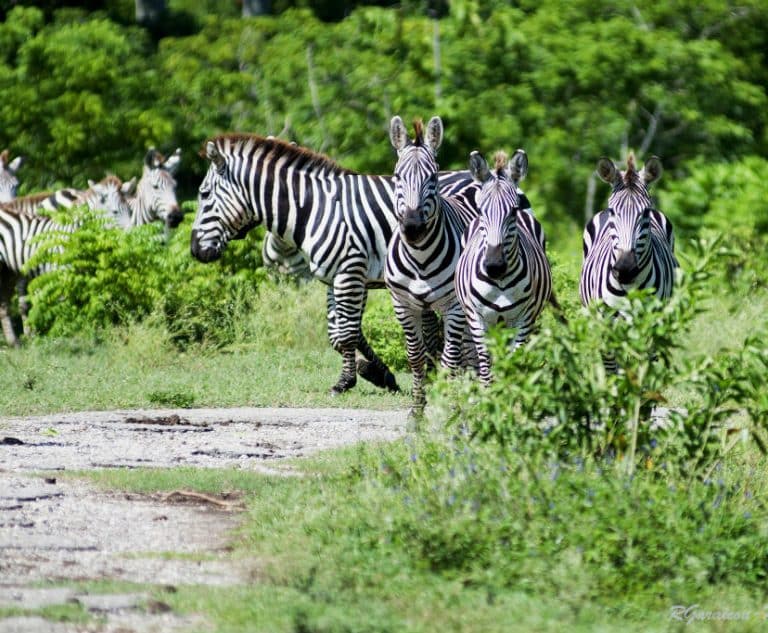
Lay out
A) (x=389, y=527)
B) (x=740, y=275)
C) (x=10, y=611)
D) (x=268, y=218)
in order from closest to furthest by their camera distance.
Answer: (x=10, y=611), (x=389, y=527), (x=268, y=218), (x=740, y=275)

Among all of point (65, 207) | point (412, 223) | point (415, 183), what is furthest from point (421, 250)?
point (65, 207)

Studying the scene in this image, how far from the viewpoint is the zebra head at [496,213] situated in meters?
10.3

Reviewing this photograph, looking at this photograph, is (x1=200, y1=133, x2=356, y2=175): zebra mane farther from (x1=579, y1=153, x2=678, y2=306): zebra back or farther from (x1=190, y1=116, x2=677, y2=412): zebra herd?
(x1=579, y1=153, x2=678, y2=306): zebra back

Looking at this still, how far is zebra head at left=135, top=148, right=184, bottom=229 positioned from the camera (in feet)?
64.5

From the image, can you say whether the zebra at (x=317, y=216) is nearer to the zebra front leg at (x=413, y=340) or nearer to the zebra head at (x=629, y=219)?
the zebra front leg at (x=413, y=340)

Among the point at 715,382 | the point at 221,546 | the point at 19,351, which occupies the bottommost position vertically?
the point at 19,351

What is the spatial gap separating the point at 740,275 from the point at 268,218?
7286 mm

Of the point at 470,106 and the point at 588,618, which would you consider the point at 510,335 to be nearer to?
the point at 588,618

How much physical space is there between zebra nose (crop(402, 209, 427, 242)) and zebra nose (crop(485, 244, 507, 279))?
2.89 feet

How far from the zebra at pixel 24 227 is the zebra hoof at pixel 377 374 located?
4781 mm

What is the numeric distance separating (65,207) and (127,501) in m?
9.77

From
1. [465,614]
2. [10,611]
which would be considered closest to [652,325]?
[465,614]

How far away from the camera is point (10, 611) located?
5.84 metres

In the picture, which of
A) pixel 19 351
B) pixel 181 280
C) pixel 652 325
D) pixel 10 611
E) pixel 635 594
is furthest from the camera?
pixel 181 280
